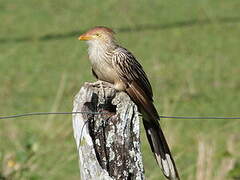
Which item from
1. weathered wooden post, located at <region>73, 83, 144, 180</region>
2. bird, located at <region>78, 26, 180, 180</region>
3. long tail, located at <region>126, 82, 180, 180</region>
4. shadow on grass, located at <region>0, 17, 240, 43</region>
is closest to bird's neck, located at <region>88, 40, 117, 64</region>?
bird, located at <region>78, 26, 180, 180</region>

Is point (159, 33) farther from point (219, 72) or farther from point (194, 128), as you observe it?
point (194, 128)

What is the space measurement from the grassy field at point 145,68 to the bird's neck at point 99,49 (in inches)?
38.8

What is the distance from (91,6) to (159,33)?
209 cm

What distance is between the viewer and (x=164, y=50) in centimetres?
1195

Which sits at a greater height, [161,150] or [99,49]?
[99,49]

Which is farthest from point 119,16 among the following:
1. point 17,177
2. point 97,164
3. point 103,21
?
point 97,164

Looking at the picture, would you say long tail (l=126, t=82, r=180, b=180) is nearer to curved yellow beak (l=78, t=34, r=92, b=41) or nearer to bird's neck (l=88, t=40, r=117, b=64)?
bird's neck (l=88, t=40, r=117, b=64)

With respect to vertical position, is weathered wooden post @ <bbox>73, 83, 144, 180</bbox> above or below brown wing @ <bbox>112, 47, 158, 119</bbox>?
below

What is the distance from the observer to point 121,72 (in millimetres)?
4680

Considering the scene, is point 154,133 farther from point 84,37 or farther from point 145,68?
point 145,68

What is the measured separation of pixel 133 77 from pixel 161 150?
653 millimetres

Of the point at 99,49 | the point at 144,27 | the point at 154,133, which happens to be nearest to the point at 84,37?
the point at 99,49

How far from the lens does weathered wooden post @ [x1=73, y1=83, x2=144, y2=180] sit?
3346mm

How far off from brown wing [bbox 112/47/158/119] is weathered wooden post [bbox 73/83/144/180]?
100 centimetres
